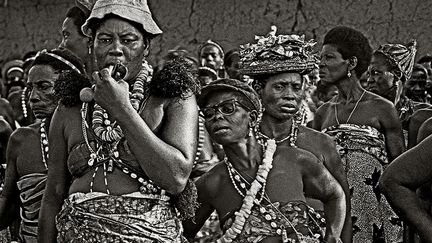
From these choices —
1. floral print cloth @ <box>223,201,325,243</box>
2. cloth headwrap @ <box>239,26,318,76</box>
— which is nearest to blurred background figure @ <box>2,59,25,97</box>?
cloth headwrap @ <box>239,26,318,76</box>

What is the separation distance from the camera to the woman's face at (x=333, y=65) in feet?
25.1

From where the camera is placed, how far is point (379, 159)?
7.22 meters

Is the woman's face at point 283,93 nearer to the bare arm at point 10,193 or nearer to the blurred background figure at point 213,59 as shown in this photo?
the bare arm at point 10,193

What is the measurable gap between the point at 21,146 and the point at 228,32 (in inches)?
303

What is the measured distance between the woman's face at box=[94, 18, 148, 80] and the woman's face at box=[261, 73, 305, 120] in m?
1.75

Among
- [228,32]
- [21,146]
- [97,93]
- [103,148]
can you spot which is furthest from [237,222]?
[228,32]

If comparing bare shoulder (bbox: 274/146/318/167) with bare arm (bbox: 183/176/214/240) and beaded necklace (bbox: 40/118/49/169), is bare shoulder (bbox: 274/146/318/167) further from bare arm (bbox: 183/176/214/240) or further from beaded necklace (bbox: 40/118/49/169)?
beaded necklace (bbox: 40/118/49/169)

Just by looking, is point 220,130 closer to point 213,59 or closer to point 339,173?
point 339,173

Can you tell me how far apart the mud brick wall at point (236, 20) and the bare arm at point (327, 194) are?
22.2 feet

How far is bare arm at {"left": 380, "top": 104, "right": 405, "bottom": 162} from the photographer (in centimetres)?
731

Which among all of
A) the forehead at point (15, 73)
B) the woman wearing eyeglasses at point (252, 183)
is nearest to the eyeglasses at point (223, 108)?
the woman wearing eyeglasses at point (252, 183)

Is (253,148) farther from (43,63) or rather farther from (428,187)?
(43,63)

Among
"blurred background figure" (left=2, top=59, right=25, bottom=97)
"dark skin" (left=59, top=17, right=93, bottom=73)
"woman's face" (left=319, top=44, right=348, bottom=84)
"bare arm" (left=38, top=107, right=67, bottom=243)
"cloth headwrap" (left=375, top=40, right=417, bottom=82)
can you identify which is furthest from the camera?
"blurred background figure" (left=2, top=59, right=25, bottom=97)

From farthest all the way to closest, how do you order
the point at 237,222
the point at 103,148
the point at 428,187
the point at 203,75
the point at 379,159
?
1. the point at 203,75
2. the point at 379,159
3. the point at 237,222
4. the point at 428,187
5. the point at 103,148
